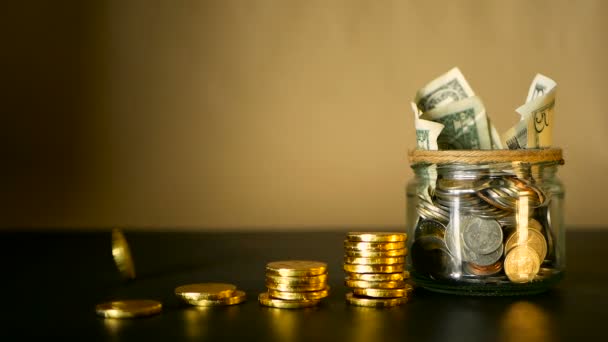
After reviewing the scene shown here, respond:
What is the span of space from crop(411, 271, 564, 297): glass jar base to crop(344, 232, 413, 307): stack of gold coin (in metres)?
0.10

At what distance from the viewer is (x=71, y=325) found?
1276 mm

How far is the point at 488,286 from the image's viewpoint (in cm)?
147

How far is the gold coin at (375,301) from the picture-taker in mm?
1398

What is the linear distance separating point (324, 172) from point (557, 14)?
2.79 ft

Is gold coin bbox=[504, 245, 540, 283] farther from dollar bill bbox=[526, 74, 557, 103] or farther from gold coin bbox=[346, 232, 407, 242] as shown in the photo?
dollar bill bbox=[526, 74, 557, 103]

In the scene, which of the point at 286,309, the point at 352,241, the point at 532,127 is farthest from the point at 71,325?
the point at 532,127


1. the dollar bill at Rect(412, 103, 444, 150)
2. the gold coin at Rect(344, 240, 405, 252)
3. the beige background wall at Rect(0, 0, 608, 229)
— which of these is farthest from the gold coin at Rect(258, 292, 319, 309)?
the beige background wall at Rect(0, 0, 608, 229)

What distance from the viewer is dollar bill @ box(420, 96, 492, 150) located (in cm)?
160

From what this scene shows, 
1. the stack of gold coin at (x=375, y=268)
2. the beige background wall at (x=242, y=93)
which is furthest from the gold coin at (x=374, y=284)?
the beige background wall at (x=242, y=93)

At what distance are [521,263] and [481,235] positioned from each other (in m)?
0.08

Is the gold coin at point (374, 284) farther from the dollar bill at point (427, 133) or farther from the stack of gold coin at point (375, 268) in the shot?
the dollar bill at point (427, 133)

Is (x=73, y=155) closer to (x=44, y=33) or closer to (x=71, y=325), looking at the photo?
(x=44, y=33)

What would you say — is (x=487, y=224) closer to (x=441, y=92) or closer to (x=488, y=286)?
(x=488, y=286)

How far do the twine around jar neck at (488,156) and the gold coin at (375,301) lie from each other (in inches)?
9.5
